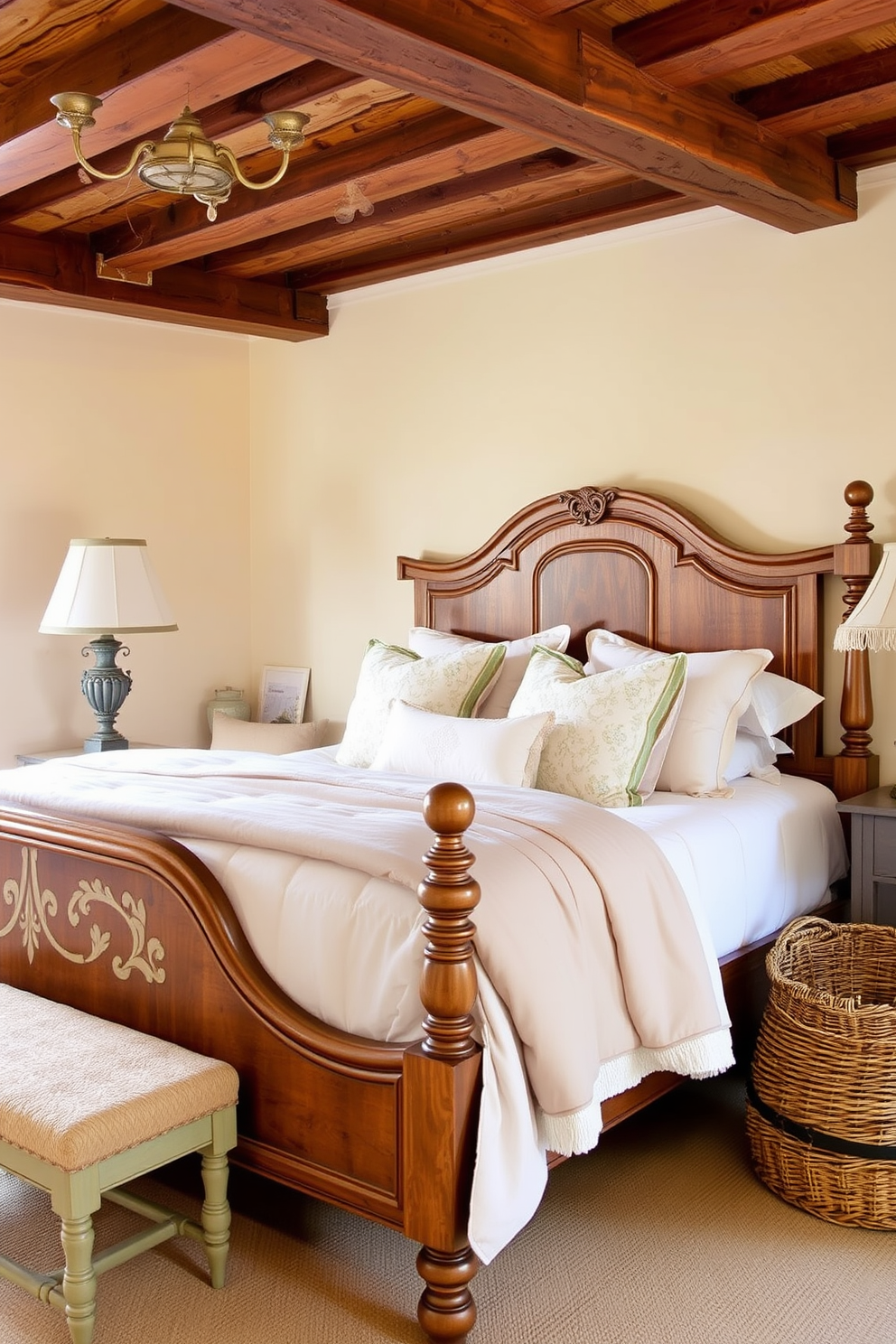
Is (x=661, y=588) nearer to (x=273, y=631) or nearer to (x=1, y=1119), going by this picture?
(x=273, y=631)

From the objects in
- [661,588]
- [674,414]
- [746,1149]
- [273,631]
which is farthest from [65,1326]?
[273,631]

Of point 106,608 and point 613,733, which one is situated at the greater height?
point 106,608

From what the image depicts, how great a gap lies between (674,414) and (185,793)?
2.03 m

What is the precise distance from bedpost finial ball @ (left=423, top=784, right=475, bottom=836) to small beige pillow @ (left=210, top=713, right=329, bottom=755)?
2733 mm

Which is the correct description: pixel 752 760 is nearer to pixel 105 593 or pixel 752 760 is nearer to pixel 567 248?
pixel 567 248

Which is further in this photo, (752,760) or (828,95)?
(752,760)

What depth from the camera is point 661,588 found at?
157 inches

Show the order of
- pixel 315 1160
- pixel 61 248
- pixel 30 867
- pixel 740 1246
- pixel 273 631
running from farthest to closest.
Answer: pixel 273 631, pixel 61 248, pixel 30 867, pixel 740 1246, pixel 315 1160

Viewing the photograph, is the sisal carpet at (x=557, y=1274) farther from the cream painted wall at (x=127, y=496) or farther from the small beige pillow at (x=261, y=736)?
the cream painted wall at (x=127, y=496)

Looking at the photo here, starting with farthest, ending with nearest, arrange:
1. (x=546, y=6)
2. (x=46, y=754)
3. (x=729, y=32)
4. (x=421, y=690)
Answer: (x=46, y=754)
(x=421, y=690)
(x=729, y=32)
(x=546, y=6)

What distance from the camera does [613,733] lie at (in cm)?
327

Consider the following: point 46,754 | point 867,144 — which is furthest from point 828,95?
point 46,754

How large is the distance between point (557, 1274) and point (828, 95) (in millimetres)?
2768

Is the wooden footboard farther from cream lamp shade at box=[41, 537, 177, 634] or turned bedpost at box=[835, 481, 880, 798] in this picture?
turned bedpost at box=[835, 481, 880, 798]
